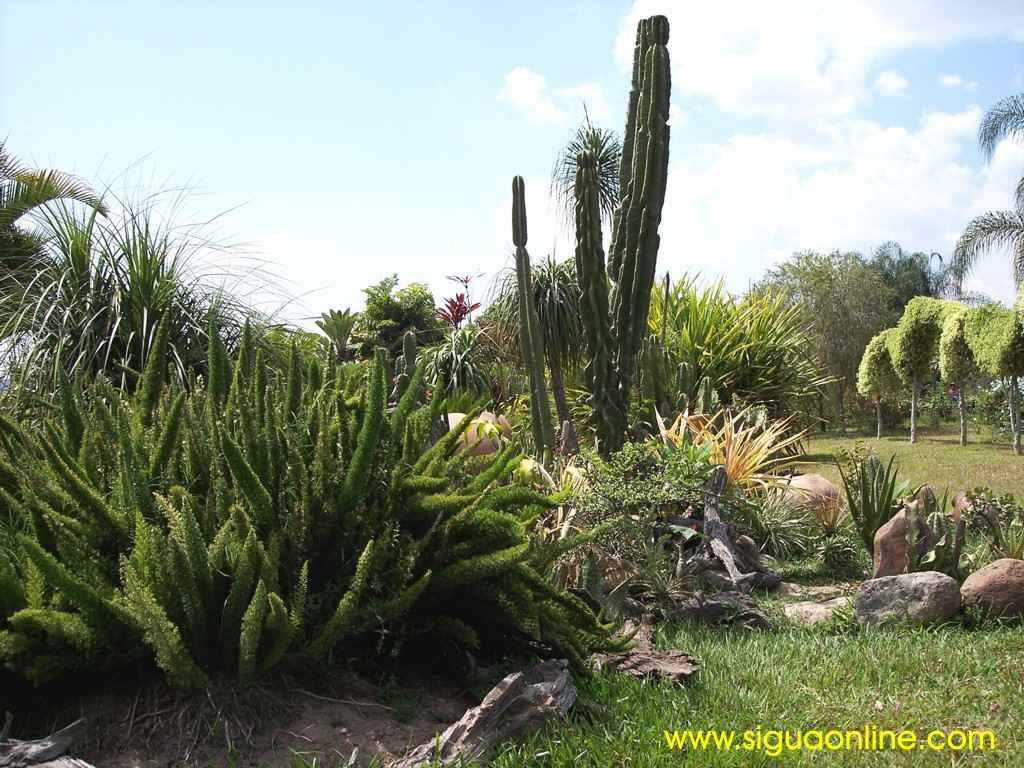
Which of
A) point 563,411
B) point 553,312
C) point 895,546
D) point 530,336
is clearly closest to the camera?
point 895,546

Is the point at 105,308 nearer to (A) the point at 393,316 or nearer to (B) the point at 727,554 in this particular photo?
(B) the point at 727,554

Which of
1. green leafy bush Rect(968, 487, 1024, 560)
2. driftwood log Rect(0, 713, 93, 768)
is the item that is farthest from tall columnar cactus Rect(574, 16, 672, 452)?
driftwood log Rect(0, 713, 93, 768)

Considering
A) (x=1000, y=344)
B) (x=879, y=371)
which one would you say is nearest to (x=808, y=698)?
(x=1000, y=344)

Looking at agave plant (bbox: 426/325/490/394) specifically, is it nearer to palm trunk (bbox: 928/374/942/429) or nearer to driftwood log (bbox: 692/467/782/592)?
driftwood log (bbox: 692/467/782/592)

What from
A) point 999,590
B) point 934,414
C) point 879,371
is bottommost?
point 999,590

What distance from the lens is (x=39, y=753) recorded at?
293cm

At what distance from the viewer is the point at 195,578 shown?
10.7 feet

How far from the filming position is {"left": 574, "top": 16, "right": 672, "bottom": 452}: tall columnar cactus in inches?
396

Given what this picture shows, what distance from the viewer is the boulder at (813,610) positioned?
586 centimetres

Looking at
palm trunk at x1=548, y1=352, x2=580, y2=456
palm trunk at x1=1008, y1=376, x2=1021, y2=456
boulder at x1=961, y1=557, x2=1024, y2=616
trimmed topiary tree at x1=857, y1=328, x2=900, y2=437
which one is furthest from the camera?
trimmed topiary tree at x1=857, y1=328, x2=900, y2=437

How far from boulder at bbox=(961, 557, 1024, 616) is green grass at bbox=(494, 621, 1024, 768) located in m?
0.39

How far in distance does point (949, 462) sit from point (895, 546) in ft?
44.9

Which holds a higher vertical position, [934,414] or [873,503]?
[934,414]

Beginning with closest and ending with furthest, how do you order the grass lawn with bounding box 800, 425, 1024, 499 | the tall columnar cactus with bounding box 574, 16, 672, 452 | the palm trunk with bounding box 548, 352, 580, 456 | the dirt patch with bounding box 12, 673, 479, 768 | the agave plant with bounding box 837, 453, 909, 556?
the dirt patch with bounding box 12, 673, 479, 768 < the agave plant with bounding box 837, 453, 909, 556 < the palm trunk with bounding box 548, 352, 580, 456 < the tall columnar cactus with bounding box 574, 16, 672, 452 < the grass lawn with bounding box 800, 425, 1024, 499
